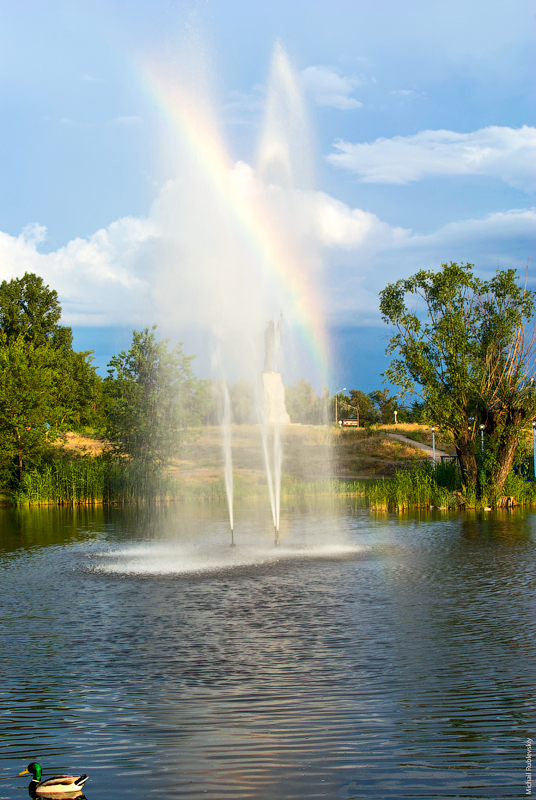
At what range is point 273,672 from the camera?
880 cm

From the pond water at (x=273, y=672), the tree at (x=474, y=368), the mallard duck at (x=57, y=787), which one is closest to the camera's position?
the mallard duck at (x=57, y=787)

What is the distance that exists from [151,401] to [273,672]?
3187 centimetres

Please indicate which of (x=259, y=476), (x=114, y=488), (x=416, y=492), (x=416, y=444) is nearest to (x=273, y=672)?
(x=416, y=492)

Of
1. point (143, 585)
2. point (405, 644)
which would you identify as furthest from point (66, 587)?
point (405, 644)

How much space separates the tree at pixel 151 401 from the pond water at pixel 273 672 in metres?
20.5

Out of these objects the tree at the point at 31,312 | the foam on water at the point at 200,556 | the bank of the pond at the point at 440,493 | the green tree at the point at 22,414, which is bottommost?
the foam on water at the point at 200,556

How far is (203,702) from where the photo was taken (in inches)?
303

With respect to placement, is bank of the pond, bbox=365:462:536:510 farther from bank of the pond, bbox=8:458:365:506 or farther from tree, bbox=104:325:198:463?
tree, bbox=104:325:198:463

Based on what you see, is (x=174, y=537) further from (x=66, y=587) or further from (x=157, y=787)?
(x=157, y=787)

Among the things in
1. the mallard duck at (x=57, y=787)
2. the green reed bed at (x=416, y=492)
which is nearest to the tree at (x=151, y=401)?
the green reed bed at (x=416, y=492)

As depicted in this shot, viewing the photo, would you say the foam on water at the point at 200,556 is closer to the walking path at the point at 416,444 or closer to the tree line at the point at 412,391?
the tree line at the point at 412,391

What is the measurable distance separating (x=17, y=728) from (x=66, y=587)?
27.5 ft

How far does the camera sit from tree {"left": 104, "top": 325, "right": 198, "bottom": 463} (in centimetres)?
3950

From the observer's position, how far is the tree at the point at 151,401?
39500 millimetres
